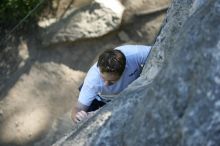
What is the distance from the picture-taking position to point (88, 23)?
682 cm

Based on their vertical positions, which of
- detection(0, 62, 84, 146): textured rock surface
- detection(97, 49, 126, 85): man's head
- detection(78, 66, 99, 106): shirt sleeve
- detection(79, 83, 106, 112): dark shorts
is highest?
detection(97, 49, 126, 85): man's head

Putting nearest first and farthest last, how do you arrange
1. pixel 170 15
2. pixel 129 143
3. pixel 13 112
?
pixel 129 143
pixel 170 15
pixel 13 112

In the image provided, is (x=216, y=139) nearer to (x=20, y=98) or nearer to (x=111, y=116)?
(x=111, y=116)

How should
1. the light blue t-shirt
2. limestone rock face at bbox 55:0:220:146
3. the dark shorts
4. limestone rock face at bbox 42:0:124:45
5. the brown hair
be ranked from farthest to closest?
1. limestone rock face at bbox 42:0:124:45
2. the dark shorts
3. the light blue t-shirt
4. the brown hair
5. limestone rock face at bbox 55:0:220:146

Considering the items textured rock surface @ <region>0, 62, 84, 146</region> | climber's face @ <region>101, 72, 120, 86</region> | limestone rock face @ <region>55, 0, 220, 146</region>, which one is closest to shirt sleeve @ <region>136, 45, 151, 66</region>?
climber's face @ <region>101, 72, 120, 86</region>

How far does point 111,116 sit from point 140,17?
3.68 metres

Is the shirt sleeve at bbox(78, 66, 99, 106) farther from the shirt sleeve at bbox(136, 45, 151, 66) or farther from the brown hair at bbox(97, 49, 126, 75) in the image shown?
the shirt sleeve at bbox(136, 45, 151, 66)

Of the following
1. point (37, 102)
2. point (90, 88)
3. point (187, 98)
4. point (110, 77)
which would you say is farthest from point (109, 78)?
point (37, 102)

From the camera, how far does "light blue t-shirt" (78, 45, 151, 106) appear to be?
404 cm

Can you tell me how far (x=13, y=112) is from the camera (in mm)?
7207

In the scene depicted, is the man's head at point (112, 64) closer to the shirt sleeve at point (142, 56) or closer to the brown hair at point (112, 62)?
the brown hair at point (112, 62)

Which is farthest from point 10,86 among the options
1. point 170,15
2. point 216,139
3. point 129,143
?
point 216,139

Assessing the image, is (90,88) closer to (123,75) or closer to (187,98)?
(123,75)

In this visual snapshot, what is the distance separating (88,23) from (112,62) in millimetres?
3085
